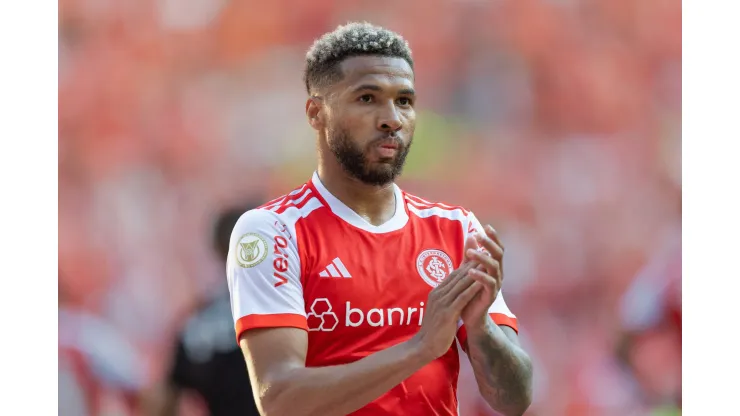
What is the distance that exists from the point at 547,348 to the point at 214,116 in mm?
2025


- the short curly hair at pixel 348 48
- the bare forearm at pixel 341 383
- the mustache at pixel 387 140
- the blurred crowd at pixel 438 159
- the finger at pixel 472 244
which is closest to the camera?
the bare forearm at pixel 341 383

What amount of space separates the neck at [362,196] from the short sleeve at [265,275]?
0.73 feet

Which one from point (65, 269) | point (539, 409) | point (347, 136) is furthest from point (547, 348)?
point (65, 269)

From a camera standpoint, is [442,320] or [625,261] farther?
Result: [625,261]

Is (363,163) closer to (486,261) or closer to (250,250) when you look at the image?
(250,250)

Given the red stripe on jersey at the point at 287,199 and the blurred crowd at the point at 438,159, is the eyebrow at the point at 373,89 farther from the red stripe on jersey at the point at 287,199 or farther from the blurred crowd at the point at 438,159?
the blurred crowd at the point at 438,159

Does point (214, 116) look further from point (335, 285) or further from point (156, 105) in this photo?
point (335, 285)

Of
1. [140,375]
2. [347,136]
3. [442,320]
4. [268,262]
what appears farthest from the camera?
[140,375]

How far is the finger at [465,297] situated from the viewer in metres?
1.88

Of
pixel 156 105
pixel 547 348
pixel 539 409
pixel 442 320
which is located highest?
pixel 156 105

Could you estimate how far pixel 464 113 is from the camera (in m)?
4.02

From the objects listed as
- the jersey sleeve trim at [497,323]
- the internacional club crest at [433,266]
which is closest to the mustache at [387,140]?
the internacional club crest at [433,266]

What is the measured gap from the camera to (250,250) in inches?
83.9

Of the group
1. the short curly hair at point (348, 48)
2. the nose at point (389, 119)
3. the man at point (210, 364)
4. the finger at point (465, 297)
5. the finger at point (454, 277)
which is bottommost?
the man at point (210, 364)
